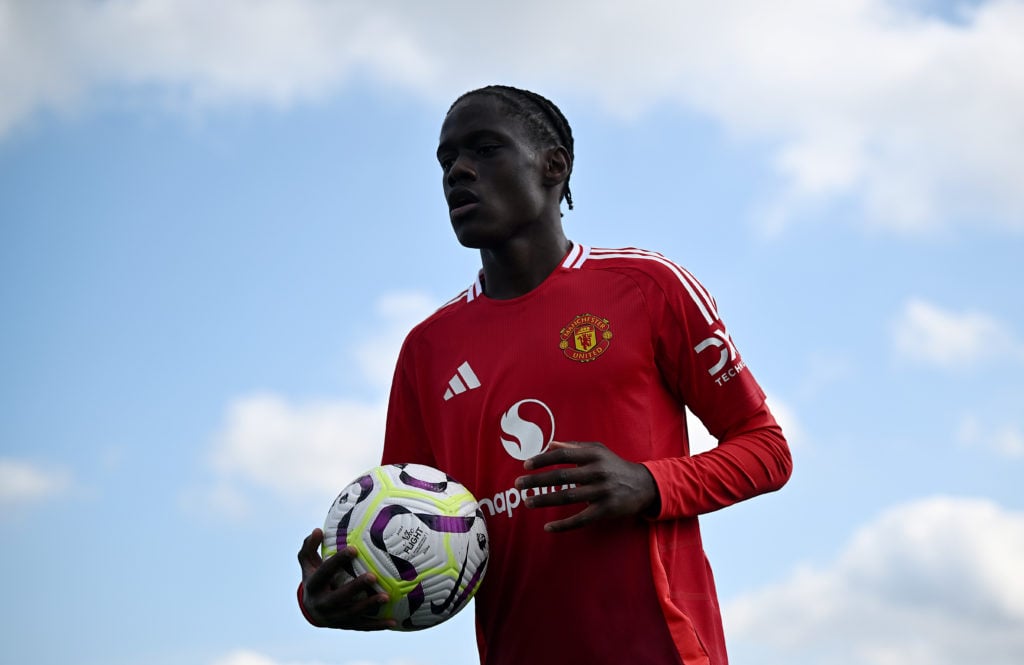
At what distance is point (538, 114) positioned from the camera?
6.45 meters

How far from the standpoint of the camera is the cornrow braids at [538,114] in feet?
20.6

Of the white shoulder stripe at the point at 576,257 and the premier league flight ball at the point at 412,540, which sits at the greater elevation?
the white shoulder stripe at the point at 576,257

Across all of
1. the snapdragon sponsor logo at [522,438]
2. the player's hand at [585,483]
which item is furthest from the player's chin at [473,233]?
the player's hand at [585,483]

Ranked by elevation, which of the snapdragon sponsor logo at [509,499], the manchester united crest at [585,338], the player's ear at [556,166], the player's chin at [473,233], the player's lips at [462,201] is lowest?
the snapdragon sponsor logo at [509,499]

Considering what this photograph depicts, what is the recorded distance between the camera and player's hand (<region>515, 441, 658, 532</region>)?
15.7 ft

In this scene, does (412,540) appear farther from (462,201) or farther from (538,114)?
(538,114)

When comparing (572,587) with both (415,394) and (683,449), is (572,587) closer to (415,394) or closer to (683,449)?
(683,449)

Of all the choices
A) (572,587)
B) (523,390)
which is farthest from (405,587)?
(523,390)

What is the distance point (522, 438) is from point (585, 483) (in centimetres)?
74

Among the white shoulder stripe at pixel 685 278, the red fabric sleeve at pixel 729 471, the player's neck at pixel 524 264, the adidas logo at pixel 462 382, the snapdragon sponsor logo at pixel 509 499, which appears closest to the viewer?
the red fabric sleeve at pixel 729 471

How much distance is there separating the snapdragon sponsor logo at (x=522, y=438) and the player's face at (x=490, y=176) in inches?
36.6

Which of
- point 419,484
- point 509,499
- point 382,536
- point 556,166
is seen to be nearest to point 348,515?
point 382,536

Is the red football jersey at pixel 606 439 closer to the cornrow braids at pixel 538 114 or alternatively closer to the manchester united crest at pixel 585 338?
the manchester united crest at pixel 585 338

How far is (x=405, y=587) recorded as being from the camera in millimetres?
4961
